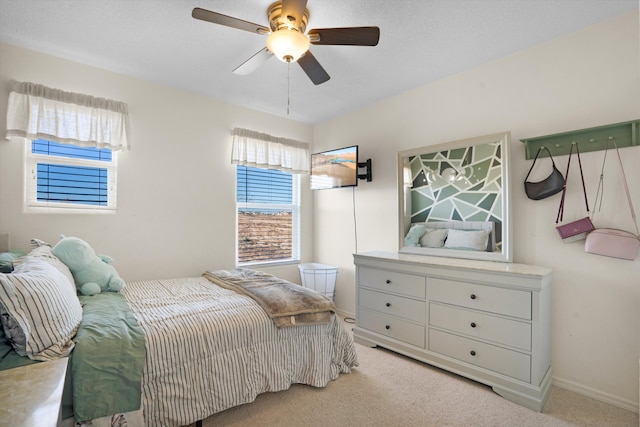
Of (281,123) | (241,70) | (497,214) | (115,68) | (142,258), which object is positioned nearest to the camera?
(241,70)

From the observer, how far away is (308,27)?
7.09 ft

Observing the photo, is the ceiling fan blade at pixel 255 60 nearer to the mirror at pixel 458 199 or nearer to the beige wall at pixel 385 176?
the beige wall at pixel 385 176

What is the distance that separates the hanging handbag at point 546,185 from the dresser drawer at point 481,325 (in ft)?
3.11

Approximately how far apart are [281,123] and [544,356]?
3.56 meters

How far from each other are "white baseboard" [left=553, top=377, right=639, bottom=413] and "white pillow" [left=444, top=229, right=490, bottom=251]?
105 cm

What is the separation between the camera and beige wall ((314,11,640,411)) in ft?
6.46

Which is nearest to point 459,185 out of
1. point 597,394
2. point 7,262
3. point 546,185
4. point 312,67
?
point 546,185

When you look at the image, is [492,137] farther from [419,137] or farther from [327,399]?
[327,399]

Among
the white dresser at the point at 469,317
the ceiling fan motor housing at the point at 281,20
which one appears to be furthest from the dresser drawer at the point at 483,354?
the ceiling fan motor housing at the point at 281,20

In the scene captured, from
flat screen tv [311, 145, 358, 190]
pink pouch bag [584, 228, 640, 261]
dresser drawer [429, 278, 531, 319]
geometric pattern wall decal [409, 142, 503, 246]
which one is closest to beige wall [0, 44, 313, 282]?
flat screen tv [311, 145, 358, 190]

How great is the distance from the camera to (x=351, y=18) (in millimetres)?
2049

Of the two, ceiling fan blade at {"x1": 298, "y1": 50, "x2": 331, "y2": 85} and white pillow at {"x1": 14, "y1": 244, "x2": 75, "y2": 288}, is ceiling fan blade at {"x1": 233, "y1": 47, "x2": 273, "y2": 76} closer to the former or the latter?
ceiling fan blade at {"x1": 298, "y1": 50, "x2": 331, "y2": 85}

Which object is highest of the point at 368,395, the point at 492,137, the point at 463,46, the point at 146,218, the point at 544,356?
the point at 463,46

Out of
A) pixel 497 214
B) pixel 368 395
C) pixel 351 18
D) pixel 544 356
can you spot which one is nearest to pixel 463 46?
pixel 351 18
